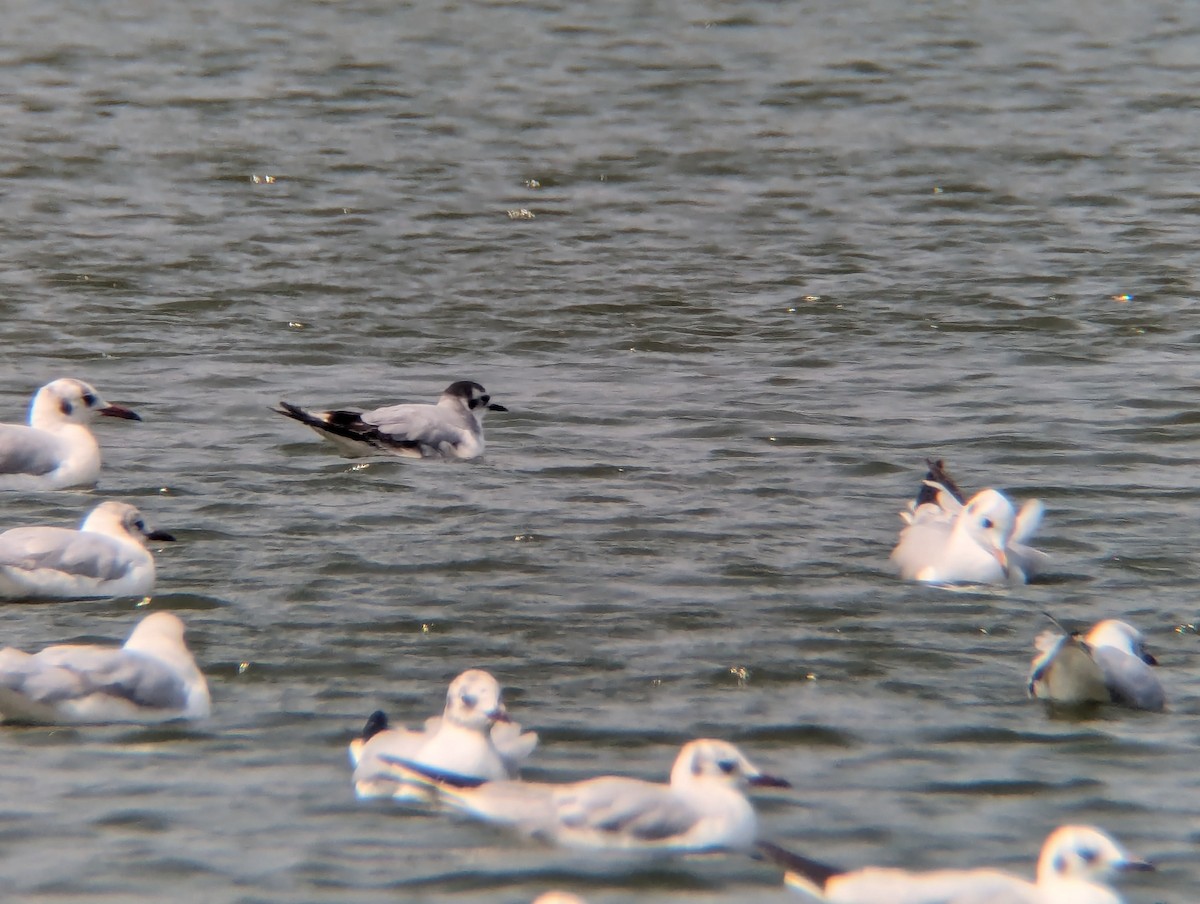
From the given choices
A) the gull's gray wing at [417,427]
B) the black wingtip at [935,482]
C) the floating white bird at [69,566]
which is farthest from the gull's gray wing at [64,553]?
the black wingtip at [935,482]

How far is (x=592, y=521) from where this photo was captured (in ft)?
39.5

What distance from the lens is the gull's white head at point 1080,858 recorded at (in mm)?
6719

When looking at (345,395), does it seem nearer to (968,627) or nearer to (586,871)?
(968,627)

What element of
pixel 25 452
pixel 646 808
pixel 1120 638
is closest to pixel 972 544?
pixel 1120 638

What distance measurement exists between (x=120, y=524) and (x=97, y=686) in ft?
7.31

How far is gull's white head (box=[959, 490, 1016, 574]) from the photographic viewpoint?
11023mm

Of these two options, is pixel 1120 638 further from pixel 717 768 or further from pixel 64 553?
pixel 64 553

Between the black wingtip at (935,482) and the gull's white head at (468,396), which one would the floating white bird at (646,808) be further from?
the gull's white head at (468,396)

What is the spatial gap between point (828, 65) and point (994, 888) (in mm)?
21696

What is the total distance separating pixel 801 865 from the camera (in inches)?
273

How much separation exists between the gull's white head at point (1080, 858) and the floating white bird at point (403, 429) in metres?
7.19

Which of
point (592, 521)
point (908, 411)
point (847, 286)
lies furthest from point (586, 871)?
point (847, 286)

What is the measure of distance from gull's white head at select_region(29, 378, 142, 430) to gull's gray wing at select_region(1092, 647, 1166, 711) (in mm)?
6774

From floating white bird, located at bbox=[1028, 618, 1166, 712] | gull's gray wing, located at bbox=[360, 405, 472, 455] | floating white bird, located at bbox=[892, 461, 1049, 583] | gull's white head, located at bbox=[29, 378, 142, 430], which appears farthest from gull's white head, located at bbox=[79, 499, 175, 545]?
floating white bird, located at bbox=[1028, 618, 1166, 712]
